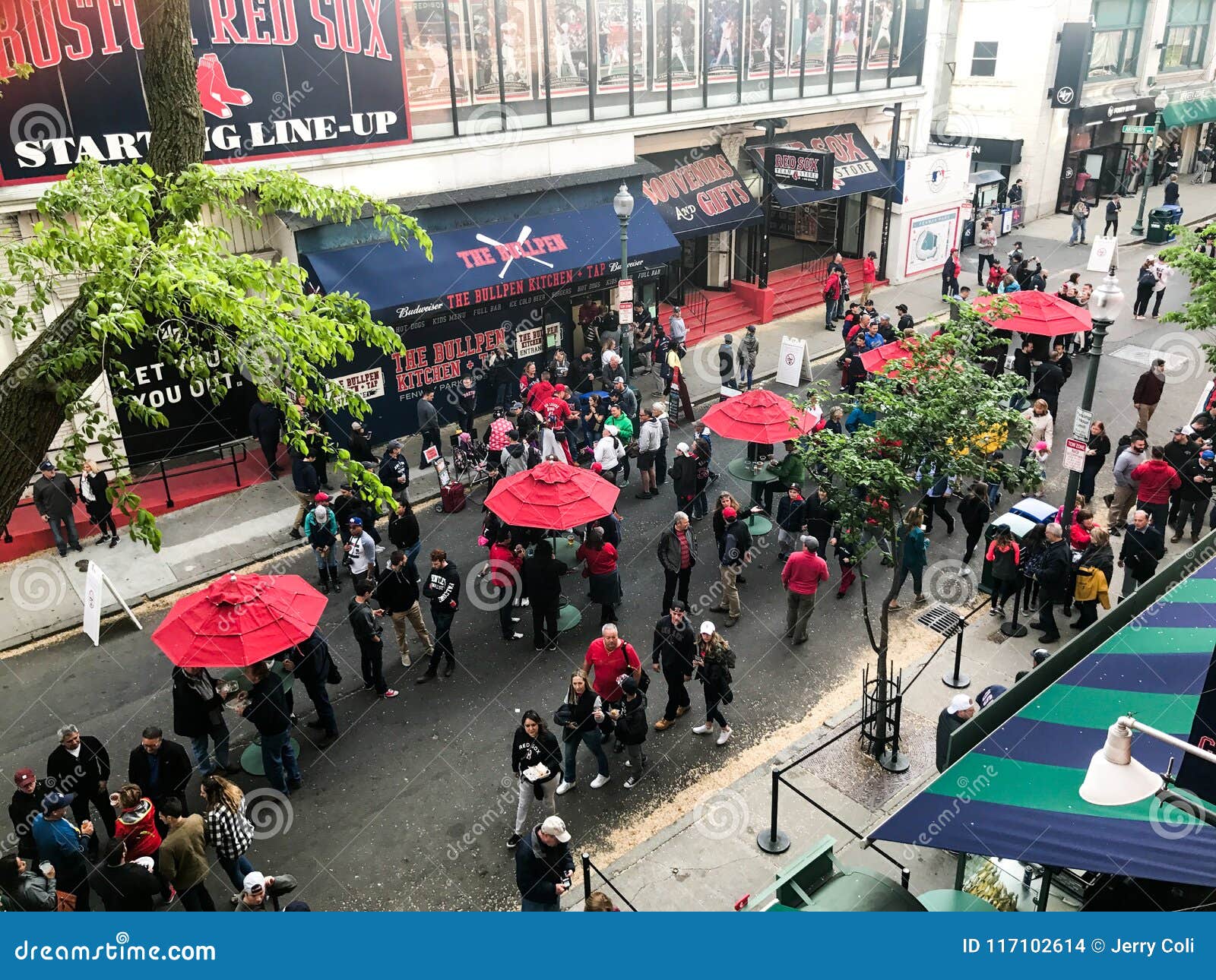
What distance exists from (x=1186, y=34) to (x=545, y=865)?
1816 inches

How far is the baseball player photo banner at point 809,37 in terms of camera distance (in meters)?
25.4

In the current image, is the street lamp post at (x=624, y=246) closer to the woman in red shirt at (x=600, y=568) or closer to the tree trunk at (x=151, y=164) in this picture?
the woman in red shirt at (x=600, y=568)

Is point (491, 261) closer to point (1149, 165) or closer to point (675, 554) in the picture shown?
point (675, 554)

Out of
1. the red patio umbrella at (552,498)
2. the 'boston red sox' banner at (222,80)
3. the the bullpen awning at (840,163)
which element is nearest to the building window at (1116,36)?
the the bullpen awning at (840,163)

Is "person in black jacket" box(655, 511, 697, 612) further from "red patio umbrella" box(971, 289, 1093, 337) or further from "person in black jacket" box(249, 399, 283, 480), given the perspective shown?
"red patio umbrella" box(971, 289, 1093, 337)

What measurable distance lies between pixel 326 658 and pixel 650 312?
15083mm

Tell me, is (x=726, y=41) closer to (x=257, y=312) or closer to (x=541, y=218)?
(x=541, y=218)

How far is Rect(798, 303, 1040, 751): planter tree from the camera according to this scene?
34.7ft

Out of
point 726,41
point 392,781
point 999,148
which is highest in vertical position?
point 726,41

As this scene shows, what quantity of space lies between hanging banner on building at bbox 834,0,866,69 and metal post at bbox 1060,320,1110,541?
16.0m

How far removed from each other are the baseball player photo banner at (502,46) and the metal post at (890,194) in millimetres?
12393

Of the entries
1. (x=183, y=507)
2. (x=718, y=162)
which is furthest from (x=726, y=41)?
(x=183, y=507)

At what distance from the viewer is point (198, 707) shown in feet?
36.5

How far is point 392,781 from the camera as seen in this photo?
11.6 meters
